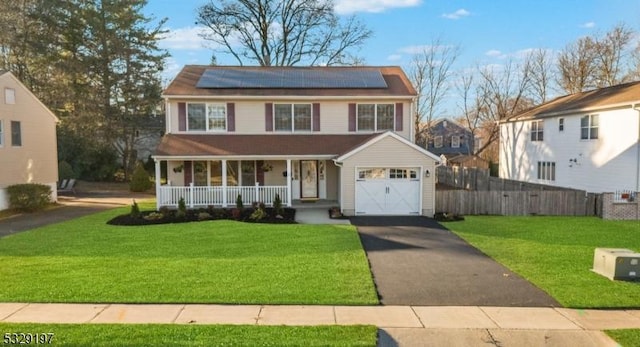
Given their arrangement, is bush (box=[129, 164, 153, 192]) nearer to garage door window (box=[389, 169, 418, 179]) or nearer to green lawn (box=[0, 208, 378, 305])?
green lawn (box=[0, 208, 378, 305])

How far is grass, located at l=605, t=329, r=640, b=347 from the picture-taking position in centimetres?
535

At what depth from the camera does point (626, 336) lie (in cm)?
554

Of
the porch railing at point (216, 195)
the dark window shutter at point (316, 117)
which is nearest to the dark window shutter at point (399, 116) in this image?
the dark window shutter at point (316, 117)

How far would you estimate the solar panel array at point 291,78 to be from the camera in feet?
64.2

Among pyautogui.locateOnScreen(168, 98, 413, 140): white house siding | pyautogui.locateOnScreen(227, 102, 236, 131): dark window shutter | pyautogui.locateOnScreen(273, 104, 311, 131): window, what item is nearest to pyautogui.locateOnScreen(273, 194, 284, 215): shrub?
pyautogui.locateOnScreen(168, 98, 413, 140): white house siding

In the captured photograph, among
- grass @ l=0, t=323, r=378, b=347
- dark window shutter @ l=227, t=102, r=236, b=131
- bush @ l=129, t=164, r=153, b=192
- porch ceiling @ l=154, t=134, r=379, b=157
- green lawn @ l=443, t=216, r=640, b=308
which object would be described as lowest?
green lawn @ l=443, t=216, r=640, b=308

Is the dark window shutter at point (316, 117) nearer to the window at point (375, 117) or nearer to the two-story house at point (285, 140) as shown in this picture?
the two-story house at point (285, 140)

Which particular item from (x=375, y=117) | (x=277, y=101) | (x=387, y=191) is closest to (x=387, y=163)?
(x=387, y=191)

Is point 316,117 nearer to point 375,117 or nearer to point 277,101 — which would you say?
point 277,101

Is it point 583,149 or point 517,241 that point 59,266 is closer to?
point 517,241

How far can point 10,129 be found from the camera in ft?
62.5

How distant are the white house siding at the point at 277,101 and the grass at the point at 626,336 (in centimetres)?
1373

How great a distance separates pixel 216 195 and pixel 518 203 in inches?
523

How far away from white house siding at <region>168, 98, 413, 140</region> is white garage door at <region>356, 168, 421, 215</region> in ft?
9.97
